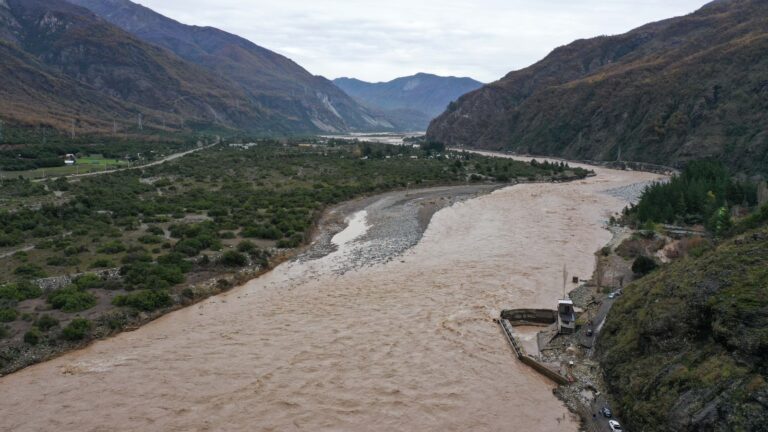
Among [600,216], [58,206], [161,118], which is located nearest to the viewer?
[58,206]

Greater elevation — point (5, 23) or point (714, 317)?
point (5, 23)

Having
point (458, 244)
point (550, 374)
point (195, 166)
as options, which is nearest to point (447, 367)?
point (550, 374)

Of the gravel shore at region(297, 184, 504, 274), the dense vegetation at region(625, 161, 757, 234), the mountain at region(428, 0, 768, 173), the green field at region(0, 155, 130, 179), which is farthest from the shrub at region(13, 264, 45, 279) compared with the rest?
the mountain at region(428, 0, 768, 173)

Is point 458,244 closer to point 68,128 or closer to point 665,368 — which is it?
point 665,368

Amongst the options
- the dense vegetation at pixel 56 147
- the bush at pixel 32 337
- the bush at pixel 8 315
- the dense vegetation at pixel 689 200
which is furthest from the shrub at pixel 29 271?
the dense vegetation at pixel 56 147

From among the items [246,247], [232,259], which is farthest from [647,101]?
[232,259]

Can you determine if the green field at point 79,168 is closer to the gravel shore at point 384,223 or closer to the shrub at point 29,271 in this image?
the gravel shore at point 384,223
